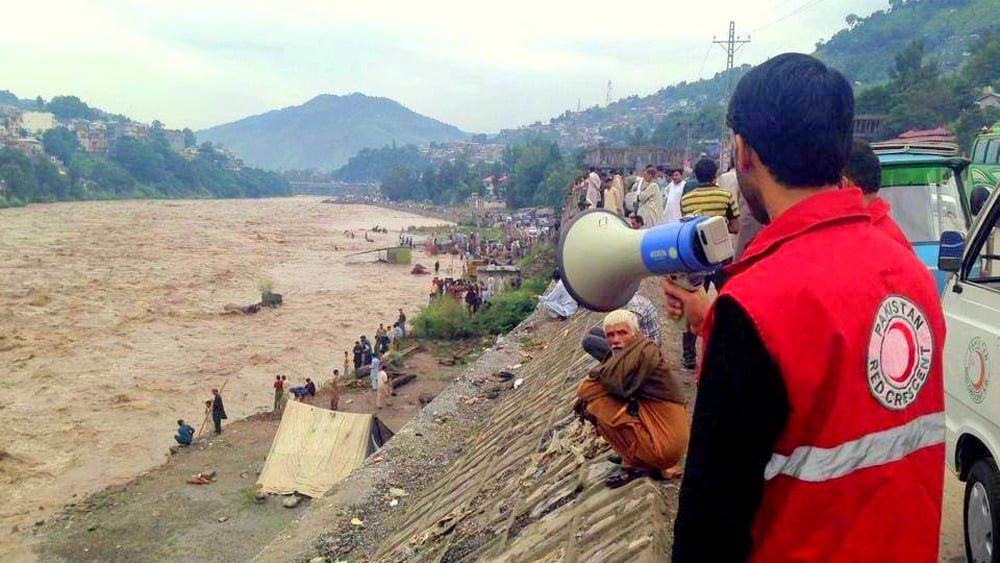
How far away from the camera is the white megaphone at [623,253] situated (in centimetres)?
178

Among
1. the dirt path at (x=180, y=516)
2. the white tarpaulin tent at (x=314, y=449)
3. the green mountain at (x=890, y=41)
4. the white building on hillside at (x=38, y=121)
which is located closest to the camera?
the dirt path at (x=180, y=516)

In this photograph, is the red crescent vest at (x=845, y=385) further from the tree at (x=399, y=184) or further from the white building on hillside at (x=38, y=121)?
the white building on hillside at (x=38, y=121)

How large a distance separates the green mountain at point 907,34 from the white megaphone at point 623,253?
89479 millimetres

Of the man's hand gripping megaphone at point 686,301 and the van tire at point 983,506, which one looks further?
the van tire at point 983,506

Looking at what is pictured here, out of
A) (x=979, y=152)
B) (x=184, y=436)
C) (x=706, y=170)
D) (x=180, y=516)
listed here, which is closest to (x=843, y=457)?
(x=706, y=170)

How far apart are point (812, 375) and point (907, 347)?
0.77 ft

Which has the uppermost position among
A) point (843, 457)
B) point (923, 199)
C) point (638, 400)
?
point (923, 199)

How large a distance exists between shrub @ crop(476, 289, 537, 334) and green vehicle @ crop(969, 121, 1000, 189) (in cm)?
1060

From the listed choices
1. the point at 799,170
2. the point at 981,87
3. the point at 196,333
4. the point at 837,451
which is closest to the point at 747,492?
the point at 837,451

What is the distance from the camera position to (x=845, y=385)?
1.34 metres

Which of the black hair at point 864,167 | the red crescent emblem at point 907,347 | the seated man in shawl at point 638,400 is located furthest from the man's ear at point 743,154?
the black hair at point 864,167

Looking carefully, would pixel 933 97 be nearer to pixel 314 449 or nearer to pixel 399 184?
pixel 314 449

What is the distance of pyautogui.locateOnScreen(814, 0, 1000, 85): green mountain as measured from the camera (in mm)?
90812

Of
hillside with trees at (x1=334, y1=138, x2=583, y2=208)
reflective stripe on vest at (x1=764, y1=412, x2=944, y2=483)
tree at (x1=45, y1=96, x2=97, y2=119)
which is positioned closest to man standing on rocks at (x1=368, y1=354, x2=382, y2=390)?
reflective stripe on vest at (x1=764, y1=412, x2=944, y2=483)
